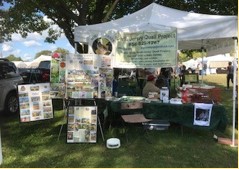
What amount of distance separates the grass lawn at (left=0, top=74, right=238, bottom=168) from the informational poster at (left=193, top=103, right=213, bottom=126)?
40cm

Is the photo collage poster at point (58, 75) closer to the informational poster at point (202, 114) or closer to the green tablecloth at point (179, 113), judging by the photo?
the green tablecloth at point (179, 113)

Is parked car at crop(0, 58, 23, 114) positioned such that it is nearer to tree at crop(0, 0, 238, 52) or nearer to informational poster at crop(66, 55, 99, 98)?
informational poster at crop(66, 55, 99, 98)

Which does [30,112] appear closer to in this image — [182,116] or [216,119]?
[182,116]

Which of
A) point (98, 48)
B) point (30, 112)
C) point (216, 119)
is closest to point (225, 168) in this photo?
point (216, 119)

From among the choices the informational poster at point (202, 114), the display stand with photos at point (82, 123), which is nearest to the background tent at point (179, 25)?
the informational poster at point (202, 114)

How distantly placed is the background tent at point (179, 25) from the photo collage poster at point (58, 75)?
6.36 feet

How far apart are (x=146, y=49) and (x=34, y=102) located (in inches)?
108

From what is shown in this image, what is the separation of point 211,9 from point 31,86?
12.4 meters

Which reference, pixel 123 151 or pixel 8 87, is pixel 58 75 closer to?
pixel 123 151

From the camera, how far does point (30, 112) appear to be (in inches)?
277

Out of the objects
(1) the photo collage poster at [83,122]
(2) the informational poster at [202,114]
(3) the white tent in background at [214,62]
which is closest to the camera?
(1) the photo collage poster at [83,122]

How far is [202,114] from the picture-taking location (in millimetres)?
7312

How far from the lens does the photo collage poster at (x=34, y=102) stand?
699 cm

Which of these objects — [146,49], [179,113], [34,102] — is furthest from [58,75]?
[179,113]
